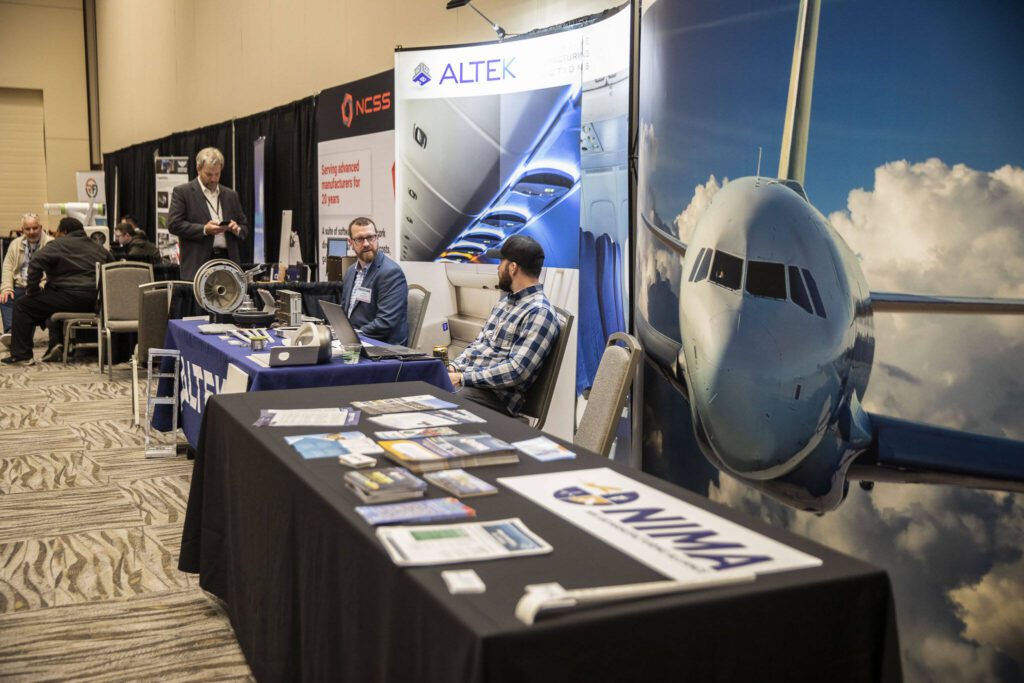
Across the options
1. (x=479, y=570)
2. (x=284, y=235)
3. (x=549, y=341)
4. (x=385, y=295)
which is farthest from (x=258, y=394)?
(x=284, y=235)

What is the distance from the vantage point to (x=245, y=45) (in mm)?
10305

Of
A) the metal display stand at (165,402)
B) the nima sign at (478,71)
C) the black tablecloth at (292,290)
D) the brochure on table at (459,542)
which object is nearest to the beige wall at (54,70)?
the black tablecloth at (292,290)

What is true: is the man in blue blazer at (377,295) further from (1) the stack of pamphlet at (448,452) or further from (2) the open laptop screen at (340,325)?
(1) the stack of pamphlet at (448,452)

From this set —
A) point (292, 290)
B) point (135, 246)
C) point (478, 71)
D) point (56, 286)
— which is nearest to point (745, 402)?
point (478, 71)

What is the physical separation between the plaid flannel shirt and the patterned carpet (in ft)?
4.27

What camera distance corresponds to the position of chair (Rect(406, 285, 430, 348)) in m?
4.83

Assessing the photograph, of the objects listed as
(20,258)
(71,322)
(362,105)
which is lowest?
(71,322)

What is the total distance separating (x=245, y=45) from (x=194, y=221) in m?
4.27

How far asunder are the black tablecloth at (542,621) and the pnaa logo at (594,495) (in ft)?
0.27

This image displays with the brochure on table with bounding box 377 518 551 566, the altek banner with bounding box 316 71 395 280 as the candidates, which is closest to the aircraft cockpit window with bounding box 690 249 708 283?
the brochure on table with bounding box 377 518 551 566

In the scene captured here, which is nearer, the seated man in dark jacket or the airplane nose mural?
the airplane nose mural

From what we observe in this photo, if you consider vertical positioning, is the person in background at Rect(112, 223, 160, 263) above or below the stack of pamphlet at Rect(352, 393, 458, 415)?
above

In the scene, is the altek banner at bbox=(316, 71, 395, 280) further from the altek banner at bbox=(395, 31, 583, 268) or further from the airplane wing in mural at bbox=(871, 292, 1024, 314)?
the airplane wing in mural at bbox=(871, 292, 1024, 314)

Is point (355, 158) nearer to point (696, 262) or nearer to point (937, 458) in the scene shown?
point (696, 262)
